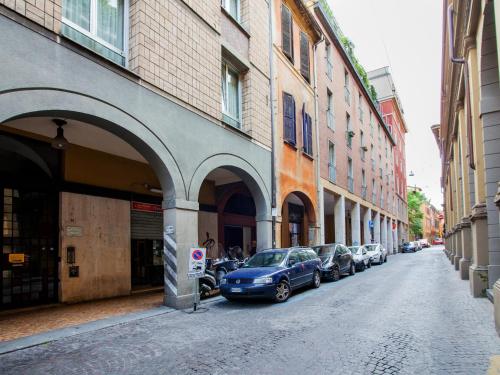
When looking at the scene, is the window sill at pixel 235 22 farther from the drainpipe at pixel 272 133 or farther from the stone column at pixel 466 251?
the stone column at pixel 466 251

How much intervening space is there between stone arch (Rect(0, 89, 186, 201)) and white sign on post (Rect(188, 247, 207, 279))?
147cm

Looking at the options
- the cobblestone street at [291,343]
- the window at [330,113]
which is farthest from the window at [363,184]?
the cobblestone street at [291,343]

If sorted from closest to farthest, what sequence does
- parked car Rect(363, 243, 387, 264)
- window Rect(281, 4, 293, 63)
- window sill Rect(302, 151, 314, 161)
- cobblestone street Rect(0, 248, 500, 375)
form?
1. cobblestone street Rect(0, 248, 500, 375)
2. window Rect(281, 4, 293, 63)
3. window sill Rect(302, 151, 314, 161)
4. parked car Rect(363, 243, 387, 264)

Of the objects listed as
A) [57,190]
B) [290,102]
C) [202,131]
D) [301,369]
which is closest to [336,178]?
[290,102]

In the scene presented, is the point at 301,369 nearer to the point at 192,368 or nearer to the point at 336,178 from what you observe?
the point at 192,368

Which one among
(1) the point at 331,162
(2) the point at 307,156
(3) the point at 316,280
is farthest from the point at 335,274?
(1) the point at 331,162

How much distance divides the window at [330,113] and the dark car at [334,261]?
961cm

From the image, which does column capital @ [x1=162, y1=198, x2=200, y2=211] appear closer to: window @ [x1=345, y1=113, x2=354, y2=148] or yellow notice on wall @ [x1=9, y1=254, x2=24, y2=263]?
yellow notice on wall @ [x1=9, y1=254, x2=24, y2=263]

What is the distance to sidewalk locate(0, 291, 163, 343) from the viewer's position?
25.8ft

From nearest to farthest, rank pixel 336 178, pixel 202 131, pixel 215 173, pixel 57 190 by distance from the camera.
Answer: pixel 57 190 < pixel 202 131 < pixel 215 173 < pixel 336 178

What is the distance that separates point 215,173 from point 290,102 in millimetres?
5062

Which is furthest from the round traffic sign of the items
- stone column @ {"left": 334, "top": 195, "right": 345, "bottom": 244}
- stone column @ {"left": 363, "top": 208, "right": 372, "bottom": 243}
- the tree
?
the tree

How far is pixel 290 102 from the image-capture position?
1822 cm

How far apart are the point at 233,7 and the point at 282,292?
35.9ft
